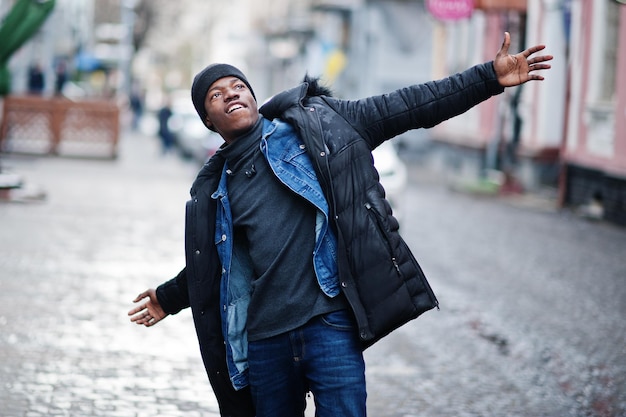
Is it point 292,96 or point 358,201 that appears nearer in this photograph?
point 358,201

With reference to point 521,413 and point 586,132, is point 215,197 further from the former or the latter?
point 586,132

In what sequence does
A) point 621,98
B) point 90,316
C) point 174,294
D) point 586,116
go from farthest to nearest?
1. point 586,116
2. point 621,98
3. point 90,316
4. point 174,294

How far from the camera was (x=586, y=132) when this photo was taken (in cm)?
1936

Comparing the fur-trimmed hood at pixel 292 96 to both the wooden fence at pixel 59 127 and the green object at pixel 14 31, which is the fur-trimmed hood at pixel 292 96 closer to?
the green object at pixel 14 31

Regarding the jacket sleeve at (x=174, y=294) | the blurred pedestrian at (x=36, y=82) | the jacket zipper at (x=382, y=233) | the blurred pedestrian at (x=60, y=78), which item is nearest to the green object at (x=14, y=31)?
the jacket sleeve at (x=174, y=294)

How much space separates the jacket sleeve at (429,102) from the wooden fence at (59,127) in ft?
73.2

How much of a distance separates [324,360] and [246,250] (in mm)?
471

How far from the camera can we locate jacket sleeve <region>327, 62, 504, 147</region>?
12.0 ft

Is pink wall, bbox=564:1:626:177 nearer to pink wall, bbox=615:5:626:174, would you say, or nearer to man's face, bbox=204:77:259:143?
pink wall, bbox=615:5:626:174

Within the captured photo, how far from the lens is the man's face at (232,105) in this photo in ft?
12.0

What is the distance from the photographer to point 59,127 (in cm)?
2592

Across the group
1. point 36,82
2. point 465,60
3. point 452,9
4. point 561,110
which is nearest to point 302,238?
point 561,110

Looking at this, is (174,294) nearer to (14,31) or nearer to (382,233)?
(382,233)

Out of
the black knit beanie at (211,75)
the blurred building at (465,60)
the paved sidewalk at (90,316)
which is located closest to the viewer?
the black knit beanie at (211,75)
